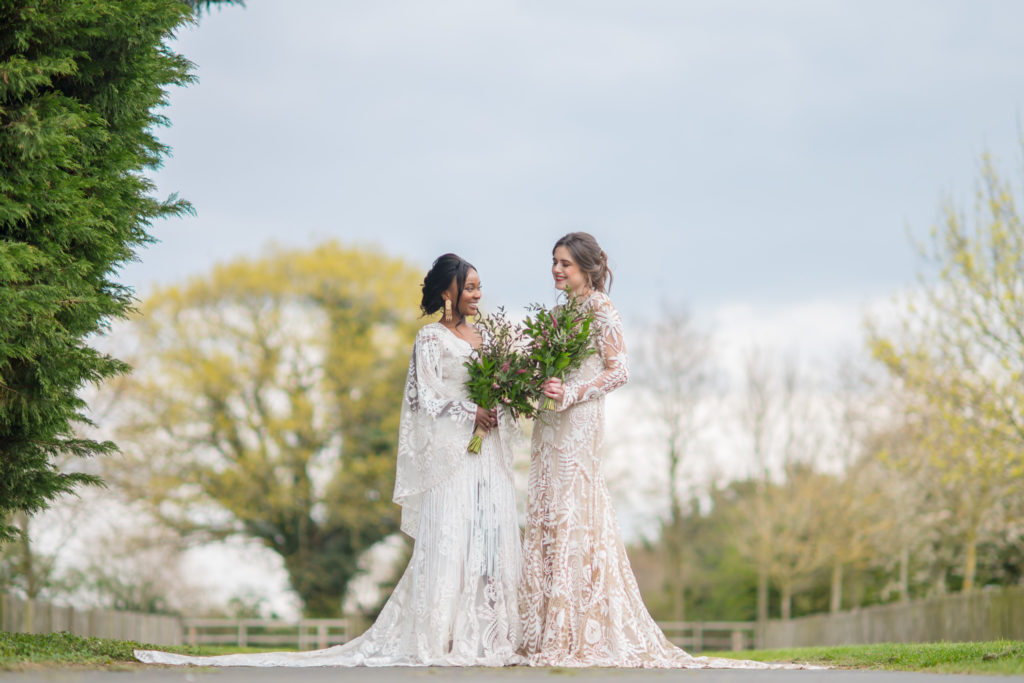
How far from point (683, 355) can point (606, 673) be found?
2605cm

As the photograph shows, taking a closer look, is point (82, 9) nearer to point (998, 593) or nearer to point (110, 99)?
point (110, 99)

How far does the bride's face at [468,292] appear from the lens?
7.86 m

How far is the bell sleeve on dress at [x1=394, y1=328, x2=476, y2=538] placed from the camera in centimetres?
777

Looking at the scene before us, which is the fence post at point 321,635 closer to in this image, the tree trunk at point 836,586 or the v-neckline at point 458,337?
the tree trunk at point 836,586

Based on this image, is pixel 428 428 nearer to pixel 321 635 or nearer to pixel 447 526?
pixel 447 526

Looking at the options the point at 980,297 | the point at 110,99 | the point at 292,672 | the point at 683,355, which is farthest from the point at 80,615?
the point at 683,355

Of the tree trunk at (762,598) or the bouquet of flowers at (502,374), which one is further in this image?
the tree trunk at (762,598)

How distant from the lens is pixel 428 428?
790cm

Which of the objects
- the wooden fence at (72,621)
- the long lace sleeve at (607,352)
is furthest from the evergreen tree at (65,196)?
the wooden fence at (72,621)

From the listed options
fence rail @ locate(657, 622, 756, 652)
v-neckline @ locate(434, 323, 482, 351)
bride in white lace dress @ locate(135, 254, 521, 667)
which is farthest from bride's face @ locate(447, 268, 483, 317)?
fence rail @ locate(657, 622, 756, 652)

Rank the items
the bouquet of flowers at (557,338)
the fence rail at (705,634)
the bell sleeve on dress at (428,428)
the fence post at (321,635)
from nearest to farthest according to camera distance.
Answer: the bouquet of flowers at (557,338), the bell sleeve on dress at (428,428), the fence post at (321,635), the fence rail at (705,634)

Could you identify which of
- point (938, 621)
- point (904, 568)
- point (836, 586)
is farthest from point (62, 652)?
point (836, 586)

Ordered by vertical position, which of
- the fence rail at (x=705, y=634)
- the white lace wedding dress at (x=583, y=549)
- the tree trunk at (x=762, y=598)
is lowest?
the fence rail at (x=705, y=634)

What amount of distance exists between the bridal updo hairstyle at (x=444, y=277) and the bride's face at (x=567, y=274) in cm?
62
